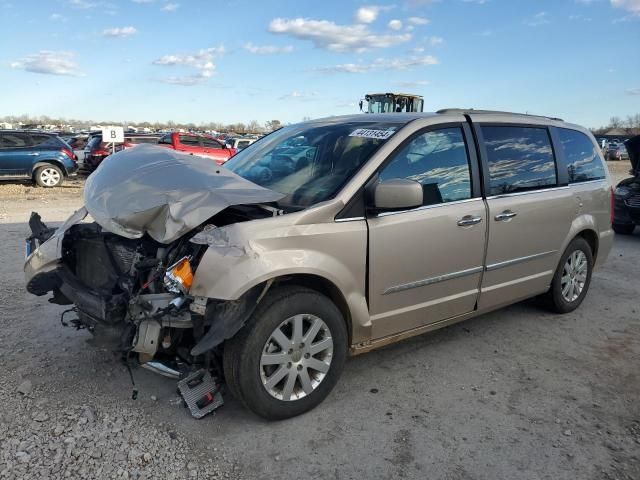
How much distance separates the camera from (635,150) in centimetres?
929

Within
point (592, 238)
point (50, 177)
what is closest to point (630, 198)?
point (592, 238)

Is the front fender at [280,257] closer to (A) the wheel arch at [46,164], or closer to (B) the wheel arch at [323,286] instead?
(B) the wheel arch at [323,286]

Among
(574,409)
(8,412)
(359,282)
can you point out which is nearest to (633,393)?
(574,409)

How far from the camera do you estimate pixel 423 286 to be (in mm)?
3715

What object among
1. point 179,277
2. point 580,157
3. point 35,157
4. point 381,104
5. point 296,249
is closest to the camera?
point 179,277

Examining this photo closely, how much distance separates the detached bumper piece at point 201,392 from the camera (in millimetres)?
3215

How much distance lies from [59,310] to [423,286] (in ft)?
11.0

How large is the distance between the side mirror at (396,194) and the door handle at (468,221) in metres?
0.66

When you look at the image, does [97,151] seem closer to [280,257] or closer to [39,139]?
[39,139]

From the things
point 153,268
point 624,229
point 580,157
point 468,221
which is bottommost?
point 624,229

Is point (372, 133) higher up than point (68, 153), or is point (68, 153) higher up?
point (372, 133)

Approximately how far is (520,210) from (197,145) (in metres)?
15.9

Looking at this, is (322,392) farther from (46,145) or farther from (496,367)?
(46,145)

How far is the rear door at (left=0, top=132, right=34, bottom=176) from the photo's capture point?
14.7 meters
